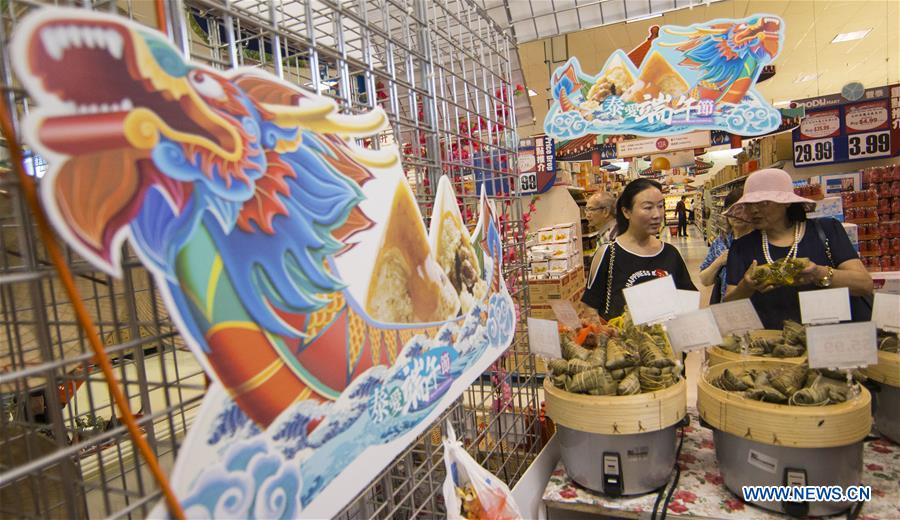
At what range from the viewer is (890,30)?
8.39m

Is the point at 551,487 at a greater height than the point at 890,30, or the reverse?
the point at 890,30

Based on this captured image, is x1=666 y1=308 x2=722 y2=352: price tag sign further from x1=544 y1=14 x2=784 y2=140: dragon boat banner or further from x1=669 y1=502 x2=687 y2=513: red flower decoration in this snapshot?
x1=544 y1=14 x2=784 y2=140: dragon boat banner

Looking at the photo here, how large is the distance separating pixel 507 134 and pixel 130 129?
1.52 metres

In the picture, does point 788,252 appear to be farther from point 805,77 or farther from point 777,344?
point 805,77

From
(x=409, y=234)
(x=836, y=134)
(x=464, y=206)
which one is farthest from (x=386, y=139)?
(x=836, y=134)

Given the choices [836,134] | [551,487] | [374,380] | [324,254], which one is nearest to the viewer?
[324,254]

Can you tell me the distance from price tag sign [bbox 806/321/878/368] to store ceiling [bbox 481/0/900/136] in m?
1.40

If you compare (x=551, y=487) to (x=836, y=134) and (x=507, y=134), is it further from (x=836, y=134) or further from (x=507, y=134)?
(x=836, y=134)

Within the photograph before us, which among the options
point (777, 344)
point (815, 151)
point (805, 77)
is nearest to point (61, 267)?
point (777, 344)

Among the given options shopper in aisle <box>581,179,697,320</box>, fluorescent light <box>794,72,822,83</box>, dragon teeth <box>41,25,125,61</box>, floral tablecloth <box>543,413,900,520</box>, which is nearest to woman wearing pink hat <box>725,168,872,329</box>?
shopper in aisle <box>581,179,697,320</box>

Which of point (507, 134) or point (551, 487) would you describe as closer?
point (551, 487)

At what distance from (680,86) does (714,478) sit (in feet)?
4.57

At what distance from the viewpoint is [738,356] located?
151cm

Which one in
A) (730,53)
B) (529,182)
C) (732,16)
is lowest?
(529,182)
